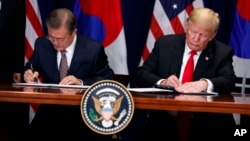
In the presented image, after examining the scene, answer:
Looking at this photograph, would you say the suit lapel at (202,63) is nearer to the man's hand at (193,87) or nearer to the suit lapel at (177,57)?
the suit lapel at (177,57)

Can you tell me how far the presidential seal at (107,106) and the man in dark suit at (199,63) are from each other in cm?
57

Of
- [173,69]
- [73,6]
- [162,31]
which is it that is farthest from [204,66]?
[73,6]

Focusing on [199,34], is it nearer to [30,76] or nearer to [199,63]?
[199,63]

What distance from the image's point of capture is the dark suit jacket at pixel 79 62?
2.88 metres

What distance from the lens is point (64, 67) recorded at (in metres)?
2.89

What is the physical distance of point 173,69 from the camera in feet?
9.40

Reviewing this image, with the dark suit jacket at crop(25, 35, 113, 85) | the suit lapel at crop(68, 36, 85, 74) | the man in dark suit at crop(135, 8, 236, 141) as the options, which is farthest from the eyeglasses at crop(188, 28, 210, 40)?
the suit lapel at crop(68, 36, 85, 74)

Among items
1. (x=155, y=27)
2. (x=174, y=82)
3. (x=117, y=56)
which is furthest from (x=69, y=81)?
(x=155, y=27)

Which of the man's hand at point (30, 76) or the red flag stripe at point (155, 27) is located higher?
the red flag stripe at point (155, 27)

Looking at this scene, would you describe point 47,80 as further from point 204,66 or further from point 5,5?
point 204,66

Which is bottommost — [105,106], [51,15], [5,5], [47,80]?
[105,106]

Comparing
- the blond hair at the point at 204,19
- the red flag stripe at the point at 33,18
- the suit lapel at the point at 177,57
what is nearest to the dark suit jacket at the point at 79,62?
the suit lapel at the point at 177,57

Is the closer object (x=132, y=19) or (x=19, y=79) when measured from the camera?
(x=19, y=79)

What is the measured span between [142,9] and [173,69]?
102 cm
